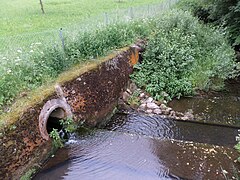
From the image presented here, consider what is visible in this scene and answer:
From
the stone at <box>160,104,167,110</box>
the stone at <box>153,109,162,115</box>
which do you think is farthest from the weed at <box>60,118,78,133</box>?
the stone at <box>160,104,167,110</box>

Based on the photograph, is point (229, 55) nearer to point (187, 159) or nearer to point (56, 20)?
point (187, 159)

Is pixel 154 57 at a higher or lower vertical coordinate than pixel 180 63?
higher

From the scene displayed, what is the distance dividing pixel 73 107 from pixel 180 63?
4650mm

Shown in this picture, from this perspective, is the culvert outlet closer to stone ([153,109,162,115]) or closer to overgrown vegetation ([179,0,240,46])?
stone ([153,109,162,115])

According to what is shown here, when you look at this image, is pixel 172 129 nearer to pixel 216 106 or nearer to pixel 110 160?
pixel 216 106

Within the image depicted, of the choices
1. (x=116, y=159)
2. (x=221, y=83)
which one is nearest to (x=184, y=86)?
(x=221, y=83)

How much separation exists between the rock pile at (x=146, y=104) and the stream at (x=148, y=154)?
51 centimetres

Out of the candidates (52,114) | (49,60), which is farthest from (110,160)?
(49,60)

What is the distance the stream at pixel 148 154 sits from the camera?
196 inches

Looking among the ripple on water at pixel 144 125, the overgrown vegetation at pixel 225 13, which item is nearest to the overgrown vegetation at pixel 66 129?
the ripple on water at pixel 144 125

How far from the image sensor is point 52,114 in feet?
21.2

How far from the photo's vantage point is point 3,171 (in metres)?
4.61

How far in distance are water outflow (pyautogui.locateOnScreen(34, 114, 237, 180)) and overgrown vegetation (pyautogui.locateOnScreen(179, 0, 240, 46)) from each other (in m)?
6.69

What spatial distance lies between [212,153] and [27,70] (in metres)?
4.48
